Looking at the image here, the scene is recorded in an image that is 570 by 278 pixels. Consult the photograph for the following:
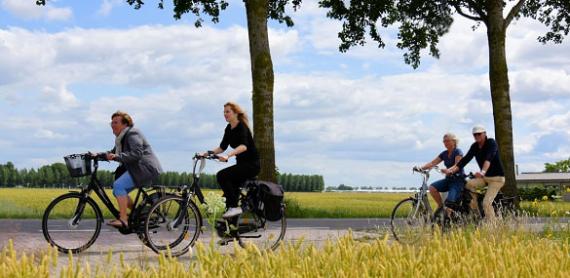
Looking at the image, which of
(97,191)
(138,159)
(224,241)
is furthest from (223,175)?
(97,191)

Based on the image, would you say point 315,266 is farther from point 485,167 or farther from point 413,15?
point 413,15

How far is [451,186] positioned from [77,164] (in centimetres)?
617

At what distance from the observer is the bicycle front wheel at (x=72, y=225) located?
10.3 meters

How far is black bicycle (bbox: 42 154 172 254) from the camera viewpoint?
10211 mm

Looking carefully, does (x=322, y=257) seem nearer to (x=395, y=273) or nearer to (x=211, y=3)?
(x=395, y=273)

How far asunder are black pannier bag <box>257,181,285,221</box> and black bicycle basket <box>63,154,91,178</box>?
230cm

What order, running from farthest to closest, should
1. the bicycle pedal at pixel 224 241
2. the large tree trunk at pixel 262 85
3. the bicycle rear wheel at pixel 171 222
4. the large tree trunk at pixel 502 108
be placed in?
Result: the large tree trunk at pixel 502 108 → the large tree trunk at pixel 262 85 → the bicycle rear wheel at pixel 171 222 → the bicycle pedal at pixel 224 241

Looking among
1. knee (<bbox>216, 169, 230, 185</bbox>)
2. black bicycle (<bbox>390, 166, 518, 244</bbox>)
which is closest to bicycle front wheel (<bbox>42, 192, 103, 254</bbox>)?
knee (<bbox>216, 169, 230, 185</bbox>)

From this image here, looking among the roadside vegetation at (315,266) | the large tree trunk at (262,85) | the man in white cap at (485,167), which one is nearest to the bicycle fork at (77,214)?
the roadside vegetation at (315,266)

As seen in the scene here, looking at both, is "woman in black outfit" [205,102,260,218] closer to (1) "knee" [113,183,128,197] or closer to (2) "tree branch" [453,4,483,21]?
(1) "knee" [113,183,128,197]

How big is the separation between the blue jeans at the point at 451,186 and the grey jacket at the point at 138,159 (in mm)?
5038

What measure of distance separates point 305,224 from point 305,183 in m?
75.2

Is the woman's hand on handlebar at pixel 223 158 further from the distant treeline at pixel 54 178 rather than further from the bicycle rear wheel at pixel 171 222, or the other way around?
the distant treeline at pixel 54 178

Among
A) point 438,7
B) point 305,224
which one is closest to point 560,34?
point 438,7
